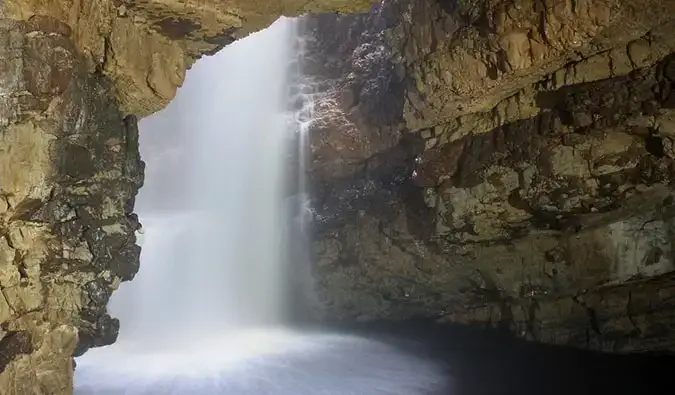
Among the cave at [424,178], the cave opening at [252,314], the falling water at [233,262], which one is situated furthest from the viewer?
the falling water at [233,262]

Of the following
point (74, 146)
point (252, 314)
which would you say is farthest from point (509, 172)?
point (252, 314)

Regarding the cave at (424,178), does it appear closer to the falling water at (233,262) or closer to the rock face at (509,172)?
the rock face at (509,172)

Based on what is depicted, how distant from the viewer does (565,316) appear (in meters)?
9.83

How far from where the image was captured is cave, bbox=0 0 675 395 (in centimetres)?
453

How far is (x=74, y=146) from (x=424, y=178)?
6521mm

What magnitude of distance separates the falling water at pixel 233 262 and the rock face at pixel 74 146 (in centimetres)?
367

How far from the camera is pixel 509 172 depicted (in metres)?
8.75

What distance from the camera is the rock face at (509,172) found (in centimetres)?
728

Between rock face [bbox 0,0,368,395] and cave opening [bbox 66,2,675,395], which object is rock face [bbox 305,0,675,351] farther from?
rock face [bbox 0,0,368,395]

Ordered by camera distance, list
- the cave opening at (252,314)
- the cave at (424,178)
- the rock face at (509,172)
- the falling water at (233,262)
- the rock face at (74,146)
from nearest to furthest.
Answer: the rock face at (74,146), the cave at (424,178), the rock face at (509,172), the cave opening at (252,314), the falling water at (233,262)

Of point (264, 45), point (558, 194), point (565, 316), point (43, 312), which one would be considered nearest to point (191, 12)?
point (43, 312)

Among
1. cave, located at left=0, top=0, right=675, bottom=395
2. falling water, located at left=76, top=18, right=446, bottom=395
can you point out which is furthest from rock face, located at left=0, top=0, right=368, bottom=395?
falling water, located at left=76, top=18, right=446, bottom=395

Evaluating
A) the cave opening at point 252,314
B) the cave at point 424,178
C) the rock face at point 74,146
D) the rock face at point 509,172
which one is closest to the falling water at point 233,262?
the cave opening at point 252,314

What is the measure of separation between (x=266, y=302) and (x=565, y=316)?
785 centimetres
